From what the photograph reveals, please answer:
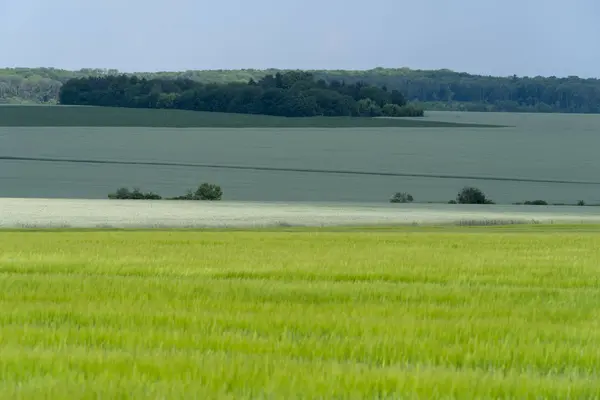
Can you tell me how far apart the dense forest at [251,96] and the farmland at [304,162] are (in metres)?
14.2

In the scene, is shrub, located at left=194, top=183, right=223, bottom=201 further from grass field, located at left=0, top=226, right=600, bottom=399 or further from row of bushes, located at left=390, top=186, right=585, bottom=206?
grass field, located at left=0, top=226, right=600, bottom=399

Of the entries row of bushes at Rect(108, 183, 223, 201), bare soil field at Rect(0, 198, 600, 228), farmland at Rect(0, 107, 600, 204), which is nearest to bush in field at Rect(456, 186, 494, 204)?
farmland at Rect(0, 107, 600, 204)

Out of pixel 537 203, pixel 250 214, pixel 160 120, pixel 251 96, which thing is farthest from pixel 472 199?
pixel 251 96

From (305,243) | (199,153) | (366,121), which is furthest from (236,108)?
(305,243)

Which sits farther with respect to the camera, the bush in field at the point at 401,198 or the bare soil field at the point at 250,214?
the bush in field at the point at 401,198

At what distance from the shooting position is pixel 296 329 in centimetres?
730

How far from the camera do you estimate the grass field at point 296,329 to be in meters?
5.31

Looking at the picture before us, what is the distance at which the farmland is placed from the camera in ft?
180

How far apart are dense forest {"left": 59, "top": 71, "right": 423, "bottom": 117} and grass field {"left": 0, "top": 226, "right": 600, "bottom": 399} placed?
97.7 m

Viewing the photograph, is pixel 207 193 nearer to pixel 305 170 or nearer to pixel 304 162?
pixel 305 170

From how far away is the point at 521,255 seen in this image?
16.6 metres

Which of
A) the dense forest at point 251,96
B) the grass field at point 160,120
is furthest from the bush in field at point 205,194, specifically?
the dense forest at point 251,96

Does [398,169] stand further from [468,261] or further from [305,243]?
[468,261]

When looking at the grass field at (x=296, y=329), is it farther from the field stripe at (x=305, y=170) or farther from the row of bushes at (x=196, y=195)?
the field stripe at (x=305, y=170)
